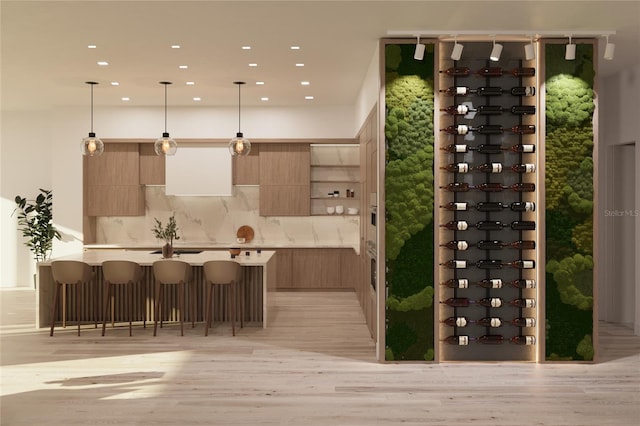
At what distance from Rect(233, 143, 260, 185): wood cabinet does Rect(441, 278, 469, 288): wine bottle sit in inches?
216

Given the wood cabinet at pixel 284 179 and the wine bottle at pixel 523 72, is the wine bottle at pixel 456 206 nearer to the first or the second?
the wine bottle at pixel 523 72

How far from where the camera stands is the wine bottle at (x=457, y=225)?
20.5 feet

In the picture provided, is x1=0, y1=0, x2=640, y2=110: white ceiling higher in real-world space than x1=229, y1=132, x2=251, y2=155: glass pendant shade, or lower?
higher

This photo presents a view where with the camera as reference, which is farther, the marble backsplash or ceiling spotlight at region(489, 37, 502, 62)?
the marble backsplash

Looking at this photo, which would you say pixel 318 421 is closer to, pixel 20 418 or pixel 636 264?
pixel 20 418

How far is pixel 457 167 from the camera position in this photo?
625 cm

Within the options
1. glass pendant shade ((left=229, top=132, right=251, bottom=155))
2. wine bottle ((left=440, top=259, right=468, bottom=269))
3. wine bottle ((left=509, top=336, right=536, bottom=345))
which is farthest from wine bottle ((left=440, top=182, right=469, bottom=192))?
glass pendant shade ((left=229, top=132, right=251, bottom=155))

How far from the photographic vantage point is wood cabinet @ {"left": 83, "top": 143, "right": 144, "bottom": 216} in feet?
36.1

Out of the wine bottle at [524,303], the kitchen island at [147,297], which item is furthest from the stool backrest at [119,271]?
the wine bottle at [524,303]

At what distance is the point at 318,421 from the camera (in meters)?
4.69

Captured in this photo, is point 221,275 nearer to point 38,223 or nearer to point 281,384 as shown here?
point 281,384

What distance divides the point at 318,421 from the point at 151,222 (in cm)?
742

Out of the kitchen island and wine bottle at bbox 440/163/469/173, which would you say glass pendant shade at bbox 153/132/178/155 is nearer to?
the kitchen island

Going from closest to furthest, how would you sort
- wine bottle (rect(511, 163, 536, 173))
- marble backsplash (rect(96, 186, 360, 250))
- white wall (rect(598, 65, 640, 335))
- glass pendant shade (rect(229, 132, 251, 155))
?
wine bottle (rect(511, 163, 536, 173)) → white wall (rect(598, 65, 640, 335)) → glass pendant shade (rect(229, 132, 251, 155)) → marble backsplash (rect(96, 186, 360, 250))
